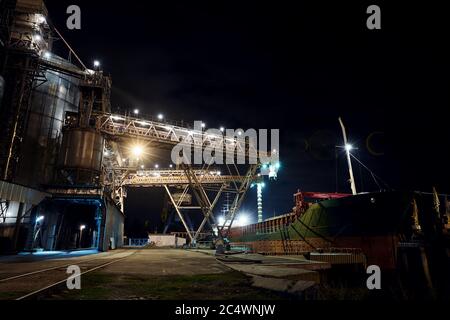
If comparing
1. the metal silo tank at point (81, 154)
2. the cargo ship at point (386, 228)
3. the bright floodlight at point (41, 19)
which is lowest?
the cargo ship at point (386, 228)

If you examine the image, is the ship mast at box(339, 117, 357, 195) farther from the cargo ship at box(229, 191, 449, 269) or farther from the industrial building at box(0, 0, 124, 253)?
the industrial building at box(0, 0, 124, 253)

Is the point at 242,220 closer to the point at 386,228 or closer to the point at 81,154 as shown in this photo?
the point at 81,154

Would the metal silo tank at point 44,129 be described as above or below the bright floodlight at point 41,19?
below

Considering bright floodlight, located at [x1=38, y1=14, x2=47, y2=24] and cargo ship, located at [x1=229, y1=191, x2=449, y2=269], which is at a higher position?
bright floodlight, located at [x1=38, y1=14, x2=47, y2=24]

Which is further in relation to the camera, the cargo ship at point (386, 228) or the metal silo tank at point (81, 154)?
the metal silo tank at point (81, 154)

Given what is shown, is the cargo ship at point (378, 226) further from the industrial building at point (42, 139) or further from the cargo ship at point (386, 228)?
the industrial building at point (42, 139)

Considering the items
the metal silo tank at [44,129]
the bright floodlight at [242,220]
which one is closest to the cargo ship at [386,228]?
the metal silo tank at [44,129]

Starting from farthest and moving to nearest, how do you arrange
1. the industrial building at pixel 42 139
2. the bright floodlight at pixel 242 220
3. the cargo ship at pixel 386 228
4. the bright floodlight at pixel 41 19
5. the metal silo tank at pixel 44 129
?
1. the bright floodlight at pixel 242 220
2. the bright floodlight at pixel 41 19
3. the metal silo tank at pixel 44 129
4. the industrial building at pixel 42 139
5. the cargo ship at pixel 386 228

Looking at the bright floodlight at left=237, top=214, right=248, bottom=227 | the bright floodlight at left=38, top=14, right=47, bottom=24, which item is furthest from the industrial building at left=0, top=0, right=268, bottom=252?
the bright floodlight at left=237, top=214, right=248, bottom=227

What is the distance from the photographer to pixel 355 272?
12820mm

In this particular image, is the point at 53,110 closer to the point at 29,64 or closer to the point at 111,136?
the point at 29,64

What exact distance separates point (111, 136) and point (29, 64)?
8.67 metres

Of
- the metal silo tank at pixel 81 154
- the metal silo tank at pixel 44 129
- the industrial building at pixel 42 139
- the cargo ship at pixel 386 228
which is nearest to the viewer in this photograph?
the cargo ship at pixel 386 228

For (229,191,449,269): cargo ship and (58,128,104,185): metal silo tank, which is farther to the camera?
(58,128,104,185): metal silo tank
